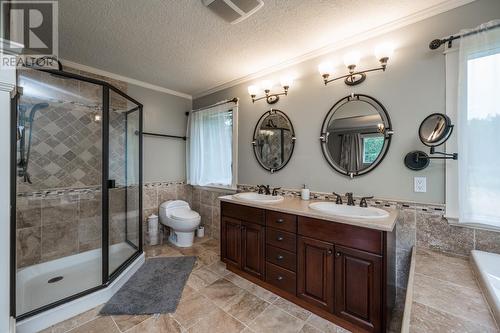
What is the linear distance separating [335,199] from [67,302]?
8.16 feet

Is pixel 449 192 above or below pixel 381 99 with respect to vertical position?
below

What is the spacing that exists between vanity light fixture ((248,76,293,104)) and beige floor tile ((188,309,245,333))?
90.4 inches

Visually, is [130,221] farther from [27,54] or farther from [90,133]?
[27,54]

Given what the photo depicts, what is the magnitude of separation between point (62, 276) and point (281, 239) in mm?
2247

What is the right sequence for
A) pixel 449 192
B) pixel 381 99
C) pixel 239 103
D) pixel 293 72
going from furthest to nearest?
pixel 239 103
pixel 293 72
pixel 381 99
pixel 449 192

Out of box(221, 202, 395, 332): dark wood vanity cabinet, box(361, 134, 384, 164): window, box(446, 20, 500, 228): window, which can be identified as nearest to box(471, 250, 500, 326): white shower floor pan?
box(446, 20, 500, 228): window

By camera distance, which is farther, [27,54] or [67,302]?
[27,54]

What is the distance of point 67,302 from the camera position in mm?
1668

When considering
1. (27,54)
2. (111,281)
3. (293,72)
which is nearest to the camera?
(111,281)

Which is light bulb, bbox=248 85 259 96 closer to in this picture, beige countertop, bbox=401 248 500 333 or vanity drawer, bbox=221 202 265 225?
vanity drawer, bbox=221 202 265 225

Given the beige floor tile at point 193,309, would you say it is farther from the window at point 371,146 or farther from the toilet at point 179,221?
the window at point 371,146

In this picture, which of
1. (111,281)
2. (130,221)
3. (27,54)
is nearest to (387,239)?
(111,281)

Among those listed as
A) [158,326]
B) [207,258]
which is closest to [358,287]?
[158,326]

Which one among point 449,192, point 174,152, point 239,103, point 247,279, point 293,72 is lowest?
point 247,279
